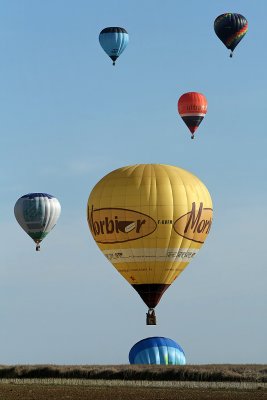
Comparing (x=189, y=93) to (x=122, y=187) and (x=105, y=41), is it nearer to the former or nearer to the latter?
(x=105, y=41)

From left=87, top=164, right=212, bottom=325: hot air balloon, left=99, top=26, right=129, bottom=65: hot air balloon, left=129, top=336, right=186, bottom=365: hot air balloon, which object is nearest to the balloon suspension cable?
left=87, top=164, right=212, bottom=325: hot air balloon

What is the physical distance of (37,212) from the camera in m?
98.4

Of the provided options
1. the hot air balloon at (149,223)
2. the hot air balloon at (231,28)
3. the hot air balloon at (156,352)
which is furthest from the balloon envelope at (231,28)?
the hot air balloon at (156,352)

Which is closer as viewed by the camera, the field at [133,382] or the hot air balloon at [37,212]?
the field at [133,382]

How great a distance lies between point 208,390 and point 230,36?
129ft

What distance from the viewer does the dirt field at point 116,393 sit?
207ft

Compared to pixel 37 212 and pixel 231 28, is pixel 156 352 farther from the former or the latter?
pixel 231 28

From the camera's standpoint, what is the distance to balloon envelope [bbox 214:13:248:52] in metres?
99.7

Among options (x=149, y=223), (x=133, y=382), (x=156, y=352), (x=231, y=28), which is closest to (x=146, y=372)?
(x=133, y=382)

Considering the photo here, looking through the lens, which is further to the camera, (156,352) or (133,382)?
(156,352)

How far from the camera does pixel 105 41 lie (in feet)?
328

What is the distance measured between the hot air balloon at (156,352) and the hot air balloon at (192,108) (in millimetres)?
23487

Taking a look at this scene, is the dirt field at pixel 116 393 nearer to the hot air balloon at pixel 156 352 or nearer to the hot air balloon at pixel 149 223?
the hot air balloon at pixel 156 352

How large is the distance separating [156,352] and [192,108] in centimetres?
2519
